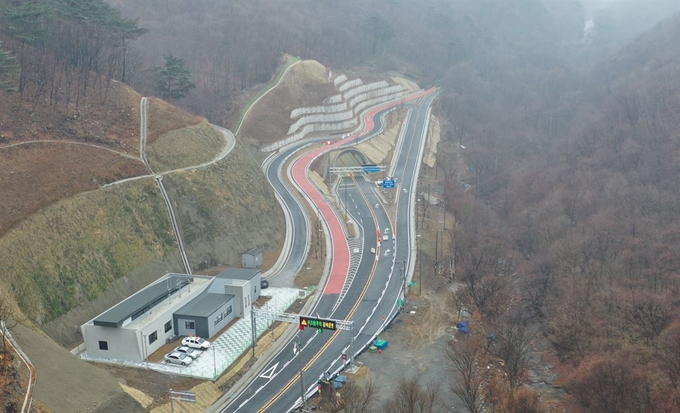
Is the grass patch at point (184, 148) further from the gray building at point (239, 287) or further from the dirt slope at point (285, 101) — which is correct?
the dirt slope at point (285, 101)

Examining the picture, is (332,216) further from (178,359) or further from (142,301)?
(178,359)

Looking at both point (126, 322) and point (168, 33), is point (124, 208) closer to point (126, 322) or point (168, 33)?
point (126, 322)

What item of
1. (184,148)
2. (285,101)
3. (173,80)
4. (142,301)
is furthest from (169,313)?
(285,101)

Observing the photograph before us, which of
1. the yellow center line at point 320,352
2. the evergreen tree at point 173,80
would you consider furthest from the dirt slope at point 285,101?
the yellow center line at point 320,352

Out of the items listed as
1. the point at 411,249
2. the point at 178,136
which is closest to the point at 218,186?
the point at 178,136

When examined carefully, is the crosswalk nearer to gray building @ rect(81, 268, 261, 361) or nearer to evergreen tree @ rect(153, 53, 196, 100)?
gray building @ rect(81, 268, 261, 361)

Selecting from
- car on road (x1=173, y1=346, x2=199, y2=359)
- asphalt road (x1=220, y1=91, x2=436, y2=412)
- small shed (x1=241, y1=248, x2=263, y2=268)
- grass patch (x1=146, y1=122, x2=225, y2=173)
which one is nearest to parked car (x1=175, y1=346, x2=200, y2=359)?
car on road (x1=173, y1=346, x2=199, y2=359)
